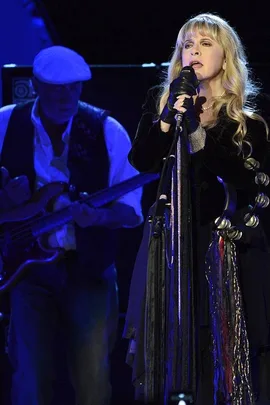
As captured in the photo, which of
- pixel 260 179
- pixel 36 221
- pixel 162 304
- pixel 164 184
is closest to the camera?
pixel 164 184

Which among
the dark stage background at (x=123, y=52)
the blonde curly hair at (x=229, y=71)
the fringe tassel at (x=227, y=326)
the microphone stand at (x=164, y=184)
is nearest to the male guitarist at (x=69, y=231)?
the dark stage background at (x=123, y=52)

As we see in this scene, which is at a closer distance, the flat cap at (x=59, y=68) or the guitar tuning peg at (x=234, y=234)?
the guitar tuning peg at (x=234, y=234)

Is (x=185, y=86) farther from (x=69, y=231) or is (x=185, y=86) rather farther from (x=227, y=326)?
(x=69, y=231)

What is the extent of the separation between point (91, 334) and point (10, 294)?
31 centimetres

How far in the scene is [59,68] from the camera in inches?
159

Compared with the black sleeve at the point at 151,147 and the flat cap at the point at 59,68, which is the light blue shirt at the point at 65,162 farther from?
the black sleeve at the point at 151,147

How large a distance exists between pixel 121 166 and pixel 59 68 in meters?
0.43

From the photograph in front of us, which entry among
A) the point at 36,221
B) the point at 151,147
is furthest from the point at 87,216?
the point at 151,147

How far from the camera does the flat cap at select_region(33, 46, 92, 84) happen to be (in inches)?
159

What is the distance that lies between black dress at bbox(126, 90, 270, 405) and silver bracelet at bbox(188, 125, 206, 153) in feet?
0.18

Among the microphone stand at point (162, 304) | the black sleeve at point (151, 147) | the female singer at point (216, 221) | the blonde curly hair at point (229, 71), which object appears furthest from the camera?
the blonde curly hair at point (229, 71)

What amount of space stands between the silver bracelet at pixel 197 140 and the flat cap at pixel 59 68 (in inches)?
52.1

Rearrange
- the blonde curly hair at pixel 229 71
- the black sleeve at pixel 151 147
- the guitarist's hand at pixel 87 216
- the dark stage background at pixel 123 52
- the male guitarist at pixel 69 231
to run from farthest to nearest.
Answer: the dark stage background at pixel 123 52
the guitarist's hand at pixel 87 216
the male guitarist at pixel 69 231
the blonde curly hair at pixel 229 71
the black sleeve at pixel 151 147

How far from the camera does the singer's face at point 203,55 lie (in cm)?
298
